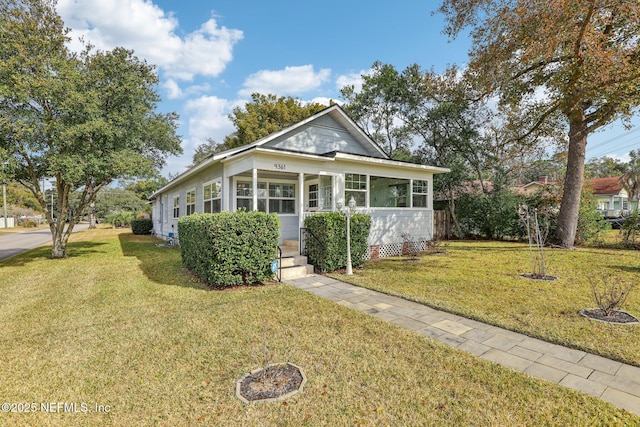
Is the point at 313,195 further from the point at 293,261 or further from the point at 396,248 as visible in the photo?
the point at 396,248

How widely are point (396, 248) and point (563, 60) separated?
850 cm

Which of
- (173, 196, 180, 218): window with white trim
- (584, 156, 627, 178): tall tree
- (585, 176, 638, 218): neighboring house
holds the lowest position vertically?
(173, 196, 180, 218): window with white trim

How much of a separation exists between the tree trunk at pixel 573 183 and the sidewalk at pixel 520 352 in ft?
36.3

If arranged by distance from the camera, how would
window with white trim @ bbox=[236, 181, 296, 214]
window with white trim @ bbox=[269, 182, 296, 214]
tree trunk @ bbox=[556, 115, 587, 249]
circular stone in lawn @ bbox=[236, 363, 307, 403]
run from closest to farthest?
circular stone in lawn @ bbox=[236, 363, 307, 403] < window with white trim @ bbox=[236, 181, 296, 214] < window with white trim @ bbox=[269, 182, 296, 214] < tree trunk @ bbox=[556, 115, 587, 249]

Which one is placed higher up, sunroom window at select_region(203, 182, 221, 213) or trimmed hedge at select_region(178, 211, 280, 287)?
sunroom window at select_region(203, 182, 221, 213)

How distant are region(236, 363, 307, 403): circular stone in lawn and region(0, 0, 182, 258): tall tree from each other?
9146 millimetres

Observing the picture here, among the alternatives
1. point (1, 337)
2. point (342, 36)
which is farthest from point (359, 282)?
point (342, 36)

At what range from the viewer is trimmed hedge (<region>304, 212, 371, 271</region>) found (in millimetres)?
7961

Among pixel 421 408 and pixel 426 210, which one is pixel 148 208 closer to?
Answer: pixel 426 210

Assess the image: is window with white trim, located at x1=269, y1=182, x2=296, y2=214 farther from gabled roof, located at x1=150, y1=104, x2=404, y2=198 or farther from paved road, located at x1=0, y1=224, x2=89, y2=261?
paved road, located at x1=0, y1=224, x2=89, y2=261

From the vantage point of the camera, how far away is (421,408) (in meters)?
2.62

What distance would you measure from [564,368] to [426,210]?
9.32 m

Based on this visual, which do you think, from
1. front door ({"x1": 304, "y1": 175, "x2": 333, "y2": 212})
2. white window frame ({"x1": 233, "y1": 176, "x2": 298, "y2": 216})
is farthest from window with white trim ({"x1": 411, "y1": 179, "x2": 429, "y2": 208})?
white window frame ({"x1": 233, "y1": 176, "x2": 298, "y2": 216})

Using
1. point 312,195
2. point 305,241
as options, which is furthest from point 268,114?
point 305,241
